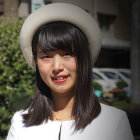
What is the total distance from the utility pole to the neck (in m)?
7.07

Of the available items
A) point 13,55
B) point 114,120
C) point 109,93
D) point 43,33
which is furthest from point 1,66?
point 109,93

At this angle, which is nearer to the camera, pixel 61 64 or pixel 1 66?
pixel 61 64

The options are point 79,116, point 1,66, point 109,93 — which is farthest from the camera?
point 109,93

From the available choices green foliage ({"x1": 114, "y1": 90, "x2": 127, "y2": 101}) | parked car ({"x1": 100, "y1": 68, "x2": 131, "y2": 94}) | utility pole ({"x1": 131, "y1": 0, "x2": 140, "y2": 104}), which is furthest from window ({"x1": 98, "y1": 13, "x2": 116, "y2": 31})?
utility pole ({"x1": 131, "y1": 0, "x2": 140, "y2": 104})

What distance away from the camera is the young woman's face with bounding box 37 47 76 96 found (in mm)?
1526

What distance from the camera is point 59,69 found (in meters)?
1.51

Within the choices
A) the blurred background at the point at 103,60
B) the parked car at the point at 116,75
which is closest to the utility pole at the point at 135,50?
the blurred background at the point at 103,60

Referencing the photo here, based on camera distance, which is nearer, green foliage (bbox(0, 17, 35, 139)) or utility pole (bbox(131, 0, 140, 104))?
green foliage (bbox(0, 17, 35, 139))

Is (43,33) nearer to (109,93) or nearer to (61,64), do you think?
(61,64)

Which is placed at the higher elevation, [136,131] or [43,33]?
[43,33]

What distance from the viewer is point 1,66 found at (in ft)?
10.6

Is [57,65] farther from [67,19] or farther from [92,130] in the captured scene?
[92,130]

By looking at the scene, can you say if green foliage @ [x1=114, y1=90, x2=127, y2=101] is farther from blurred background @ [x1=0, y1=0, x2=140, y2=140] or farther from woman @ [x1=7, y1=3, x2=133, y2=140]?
woman @ [x1=7, y1=3, x2=133, y2=140]

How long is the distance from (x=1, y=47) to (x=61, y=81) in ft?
6.49
